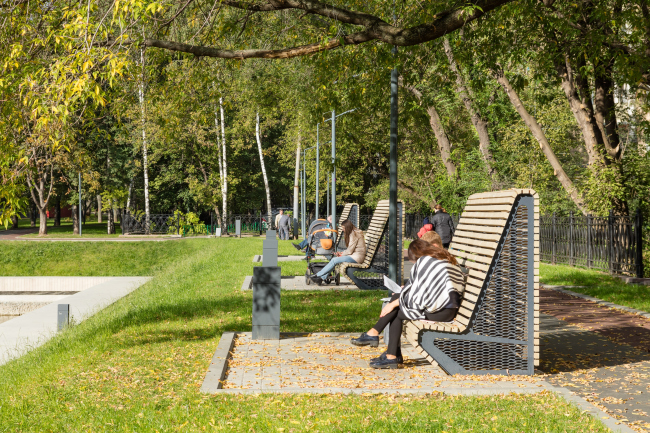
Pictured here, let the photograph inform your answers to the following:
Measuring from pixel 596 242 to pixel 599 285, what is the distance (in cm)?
363

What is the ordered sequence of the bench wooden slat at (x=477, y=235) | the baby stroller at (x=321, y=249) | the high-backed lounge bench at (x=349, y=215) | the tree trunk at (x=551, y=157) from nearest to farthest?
the bench wooden slat at (x=477, y=235) → the baby stroller at (x=321, y=249) → the high-backed lounge bench at (x=349, y=215) → the tree trunk at (x=551, y=157)

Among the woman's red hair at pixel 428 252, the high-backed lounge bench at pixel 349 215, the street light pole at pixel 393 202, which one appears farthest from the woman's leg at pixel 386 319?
the high-backed lounge bench at pixel 349 215

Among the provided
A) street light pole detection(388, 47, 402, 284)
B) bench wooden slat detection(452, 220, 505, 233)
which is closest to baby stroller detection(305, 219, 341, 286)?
street light pole detection(388, 47, 402, 284)

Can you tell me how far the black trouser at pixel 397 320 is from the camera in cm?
654

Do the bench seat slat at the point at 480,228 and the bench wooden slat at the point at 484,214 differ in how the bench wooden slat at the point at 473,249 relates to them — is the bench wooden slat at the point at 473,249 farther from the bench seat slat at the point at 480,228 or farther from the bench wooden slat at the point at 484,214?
the bench wooden slat at the point at 484,214

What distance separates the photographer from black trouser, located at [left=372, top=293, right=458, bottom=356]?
258 inches

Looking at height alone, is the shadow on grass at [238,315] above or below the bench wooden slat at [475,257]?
below

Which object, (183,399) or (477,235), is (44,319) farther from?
(477,235)

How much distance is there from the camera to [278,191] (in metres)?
62.6

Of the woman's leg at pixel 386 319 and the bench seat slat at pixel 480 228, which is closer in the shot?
the bench seat slat at pixel 480 228

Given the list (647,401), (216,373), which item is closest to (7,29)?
(216,373)

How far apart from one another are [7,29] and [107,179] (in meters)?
39.9

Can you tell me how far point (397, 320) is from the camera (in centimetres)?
680

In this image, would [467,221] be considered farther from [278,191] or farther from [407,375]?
[278,191]
